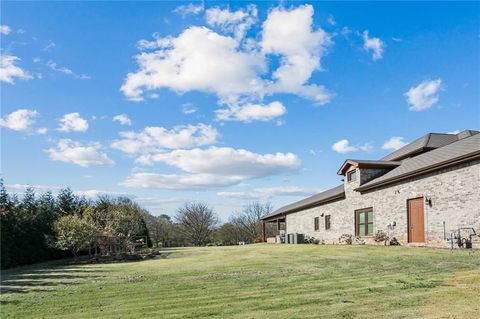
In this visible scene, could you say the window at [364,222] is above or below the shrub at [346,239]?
above

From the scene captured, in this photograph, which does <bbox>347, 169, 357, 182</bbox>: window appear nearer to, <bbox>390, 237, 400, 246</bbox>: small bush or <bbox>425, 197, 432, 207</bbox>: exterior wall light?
<bbox>390, 237, 400, 246</bbox>: small bush

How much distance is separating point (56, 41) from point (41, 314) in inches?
356

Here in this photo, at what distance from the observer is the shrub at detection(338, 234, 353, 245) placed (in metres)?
24.8

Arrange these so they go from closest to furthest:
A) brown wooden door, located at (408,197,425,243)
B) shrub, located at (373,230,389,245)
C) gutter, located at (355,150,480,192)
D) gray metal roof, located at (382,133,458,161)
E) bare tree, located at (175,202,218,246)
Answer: gutter, located at (355,150,480,192), brown wooden door, located at (408,197,425,243), shrub, located at (373,230,389,245), gray metal roof, located at (382,133,458,161), bare tree, located at (175,202,218,246)

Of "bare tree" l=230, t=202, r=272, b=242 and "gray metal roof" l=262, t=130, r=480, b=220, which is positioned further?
"bare tree" l=230, t=202, r=272, b=242

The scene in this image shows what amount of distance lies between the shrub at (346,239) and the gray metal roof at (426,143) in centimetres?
608

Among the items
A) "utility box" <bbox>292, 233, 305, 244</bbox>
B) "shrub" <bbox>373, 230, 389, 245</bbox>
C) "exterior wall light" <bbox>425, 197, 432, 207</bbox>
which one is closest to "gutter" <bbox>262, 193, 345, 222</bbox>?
"utility box" <bbox>292, 233, 305, 244</bbox>

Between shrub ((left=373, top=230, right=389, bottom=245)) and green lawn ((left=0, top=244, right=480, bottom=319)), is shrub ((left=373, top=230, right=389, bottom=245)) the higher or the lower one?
the higher one

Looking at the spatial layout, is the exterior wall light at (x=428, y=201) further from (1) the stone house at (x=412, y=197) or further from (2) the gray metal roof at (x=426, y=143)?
(2) the gray metal roof at (x=426, y=143)

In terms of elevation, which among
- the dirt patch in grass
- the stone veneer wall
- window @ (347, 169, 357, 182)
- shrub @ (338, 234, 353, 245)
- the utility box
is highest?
window @ (347, 169, 357, 182)

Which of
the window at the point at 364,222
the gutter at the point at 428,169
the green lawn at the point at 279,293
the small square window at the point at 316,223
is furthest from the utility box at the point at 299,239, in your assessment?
the green lawn at the point at 279,293

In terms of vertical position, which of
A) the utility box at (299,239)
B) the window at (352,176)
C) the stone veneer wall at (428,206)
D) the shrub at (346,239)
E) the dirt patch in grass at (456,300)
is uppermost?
the window at (352,176)

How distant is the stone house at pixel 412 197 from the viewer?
15742 millimetres

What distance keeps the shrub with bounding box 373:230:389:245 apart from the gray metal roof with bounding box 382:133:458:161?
6.57 metres
